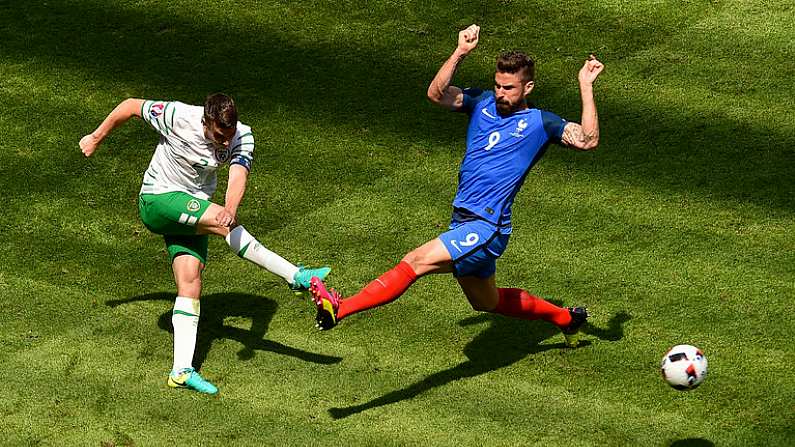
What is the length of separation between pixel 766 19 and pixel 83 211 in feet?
25.7

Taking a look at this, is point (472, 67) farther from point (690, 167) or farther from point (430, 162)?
point (690, 167)

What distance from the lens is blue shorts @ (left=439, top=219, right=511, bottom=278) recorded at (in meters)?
7.87

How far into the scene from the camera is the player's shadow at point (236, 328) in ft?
29.5

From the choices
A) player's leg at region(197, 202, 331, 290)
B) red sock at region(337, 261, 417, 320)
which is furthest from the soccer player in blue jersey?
player's leg at region(197, 202, 331, 290)

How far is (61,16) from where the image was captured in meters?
14.1

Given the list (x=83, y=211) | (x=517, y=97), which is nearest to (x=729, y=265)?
(x=517, y=97)

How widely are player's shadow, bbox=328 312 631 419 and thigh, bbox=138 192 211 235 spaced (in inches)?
65.8

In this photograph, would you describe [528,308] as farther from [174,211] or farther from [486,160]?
[174,211]

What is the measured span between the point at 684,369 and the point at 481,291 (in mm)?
1514

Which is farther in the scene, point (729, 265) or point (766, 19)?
point (766, 19)

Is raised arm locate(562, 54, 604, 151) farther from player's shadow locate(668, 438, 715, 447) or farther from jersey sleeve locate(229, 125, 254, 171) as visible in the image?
jersey sleeve locate(229, 125, 254, 171)

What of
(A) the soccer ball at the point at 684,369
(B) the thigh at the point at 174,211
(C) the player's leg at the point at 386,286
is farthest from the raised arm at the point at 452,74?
(A) the soccer ball at the point at 684,369

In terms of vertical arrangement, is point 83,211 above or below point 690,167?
below

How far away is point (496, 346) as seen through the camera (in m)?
9.04
